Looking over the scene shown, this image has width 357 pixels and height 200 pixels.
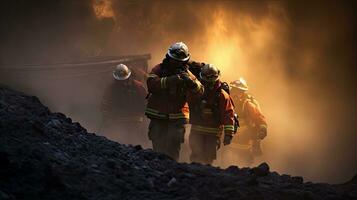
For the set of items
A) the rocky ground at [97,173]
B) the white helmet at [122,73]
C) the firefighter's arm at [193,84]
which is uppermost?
the white helmet at [122,73]

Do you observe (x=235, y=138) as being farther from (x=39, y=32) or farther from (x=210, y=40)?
(x=39, y=32)

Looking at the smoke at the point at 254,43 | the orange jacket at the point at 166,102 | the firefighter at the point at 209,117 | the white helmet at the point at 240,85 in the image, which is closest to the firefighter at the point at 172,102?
the orange jacket at the point at 166,102

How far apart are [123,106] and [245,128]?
239 cm

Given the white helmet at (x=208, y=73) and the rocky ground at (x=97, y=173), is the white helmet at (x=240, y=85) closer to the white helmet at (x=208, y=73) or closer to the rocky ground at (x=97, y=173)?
the white helmet at (x=208, y=73)

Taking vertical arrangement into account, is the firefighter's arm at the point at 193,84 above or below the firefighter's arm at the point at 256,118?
below

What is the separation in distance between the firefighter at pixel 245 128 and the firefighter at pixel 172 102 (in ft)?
11.3

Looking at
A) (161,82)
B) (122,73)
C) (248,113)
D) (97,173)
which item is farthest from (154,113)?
(122,73)

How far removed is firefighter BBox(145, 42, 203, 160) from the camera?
9500 mm

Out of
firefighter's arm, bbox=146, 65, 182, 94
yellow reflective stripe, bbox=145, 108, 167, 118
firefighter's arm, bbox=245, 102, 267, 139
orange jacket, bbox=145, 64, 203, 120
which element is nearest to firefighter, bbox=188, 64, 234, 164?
orange jacket, bbox=145, 64, 203, 120

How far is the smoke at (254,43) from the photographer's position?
19781 mm

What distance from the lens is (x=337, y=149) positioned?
19156 mm

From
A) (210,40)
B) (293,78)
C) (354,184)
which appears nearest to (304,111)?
(293,78)

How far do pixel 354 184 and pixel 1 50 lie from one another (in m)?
13.9

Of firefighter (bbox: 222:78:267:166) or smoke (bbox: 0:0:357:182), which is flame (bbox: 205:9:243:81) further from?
firefighter (bbox: 222:78:267:166)
